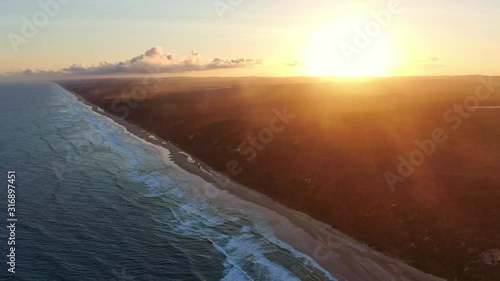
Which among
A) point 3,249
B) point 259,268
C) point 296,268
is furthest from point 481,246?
point 3,249

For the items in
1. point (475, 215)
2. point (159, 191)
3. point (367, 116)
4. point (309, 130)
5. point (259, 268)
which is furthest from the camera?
point (367, 116)

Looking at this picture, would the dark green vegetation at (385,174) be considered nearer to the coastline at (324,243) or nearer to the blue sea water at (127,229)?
the coastline at (324,243)

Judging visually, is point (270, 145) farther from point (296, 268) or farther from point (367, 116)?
point (296, 268)

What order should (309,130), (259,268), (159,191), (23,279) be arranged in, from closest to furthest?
(23,279) < (259,268) < (159,191) < (309,130)

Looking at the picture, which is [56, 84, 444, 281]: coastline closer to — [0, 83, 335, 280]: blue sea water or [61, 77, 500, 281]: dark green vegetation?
[61, 77, 500, 281]: dark green vegetation

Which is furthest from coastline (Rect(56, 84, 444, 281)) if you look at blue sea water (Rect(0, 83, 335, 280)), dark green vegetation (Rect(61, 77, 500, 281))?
blue sea water (Rect(0, 83, 335, 280))

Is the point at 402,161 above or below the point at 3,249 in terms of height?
above

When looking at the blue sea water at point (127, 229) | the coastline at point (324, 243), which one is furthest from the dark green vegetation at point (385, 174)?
the blue sea water at point (127, 229)

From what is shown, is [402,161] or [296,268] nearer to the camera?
[296,268]
